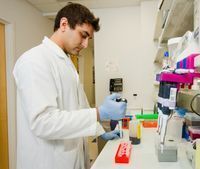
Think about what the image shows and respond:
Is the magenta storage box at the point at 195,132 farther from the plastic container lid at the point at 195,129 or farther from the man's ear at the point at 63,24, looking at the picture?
the man's ear at the point at 63,24

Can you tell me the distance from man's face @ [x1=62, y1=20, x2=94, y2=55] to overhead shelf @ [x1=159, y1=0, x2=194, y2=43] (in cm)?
47

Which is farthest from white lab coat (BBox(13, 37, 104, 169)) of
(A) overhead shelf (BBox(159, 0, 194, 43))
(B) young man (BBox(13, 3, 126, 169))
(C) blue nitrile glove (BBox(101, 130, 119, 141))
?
(A) overhead shelf (BBox(159, 0, 194, 43))

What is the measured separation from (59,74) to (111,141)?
592 mm

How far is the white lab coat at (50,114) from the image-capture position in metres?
0.96

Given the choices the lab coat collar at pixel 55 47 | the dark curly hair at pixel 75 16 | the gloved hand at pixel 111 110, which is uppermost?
the dark curly hair at pixel 75 16

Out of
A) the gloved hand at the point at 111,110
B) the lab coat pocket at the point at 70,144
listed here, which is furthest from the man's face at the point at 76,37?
the lab coat pocket at the point at 70,144

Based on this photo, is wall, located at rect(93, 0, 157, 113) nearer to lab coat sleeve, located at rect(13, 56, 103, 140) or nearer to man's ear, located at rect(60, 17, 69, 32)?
man's ear, located at rect(60, 17, 69, 32)

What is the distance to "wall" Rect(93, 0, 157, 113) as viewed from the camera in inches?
127

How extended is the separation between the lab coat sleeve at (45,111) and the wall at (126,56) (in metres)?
2.31

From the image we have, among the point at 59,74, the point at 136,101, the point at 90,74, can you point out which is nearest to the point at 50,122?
the point at 59,74

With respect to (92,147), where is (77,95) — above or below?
above

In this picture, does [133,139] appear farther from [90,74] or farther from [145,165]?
[90,74]

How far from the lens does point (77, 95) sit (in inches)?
48.2

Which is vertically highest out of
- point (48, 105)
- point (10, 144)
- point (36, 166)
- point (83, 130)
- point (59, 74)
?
point (59, 74)
